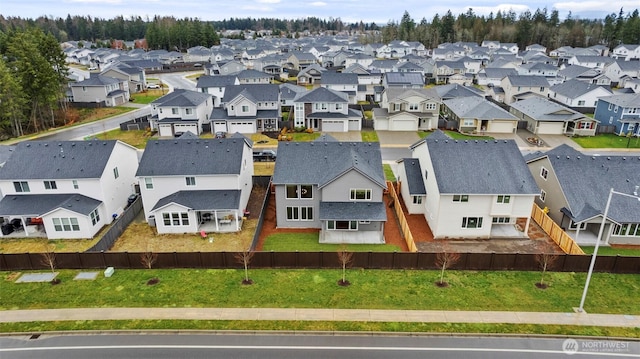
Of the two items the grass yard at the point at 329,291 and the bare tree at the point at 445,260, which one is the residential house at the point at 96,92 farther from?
the bare tree at the point at 445,260

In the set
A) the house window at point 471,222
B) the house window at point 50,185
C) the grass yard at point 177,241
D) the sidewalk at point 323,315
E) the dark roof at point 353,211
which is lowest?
the grass yard at point 177,241

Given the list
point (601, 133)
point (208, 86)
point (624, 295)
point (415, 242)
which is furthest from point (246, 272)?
point (601, 133)

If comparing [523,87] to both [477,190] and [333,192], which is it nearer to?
[477,190]

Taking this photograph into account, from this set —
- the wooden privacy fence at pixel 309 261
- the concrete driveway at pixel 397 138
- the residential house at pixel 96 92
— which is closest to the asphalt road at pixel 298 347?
the wooden privacy fence at pixel 309 261

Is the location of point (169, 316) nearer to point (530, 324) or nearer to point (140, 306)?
point (140, 306)

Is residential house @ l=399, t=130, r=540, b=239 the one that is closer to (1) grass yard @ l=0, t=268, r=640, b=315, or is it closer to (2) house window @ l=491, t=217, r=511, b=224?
(2) house window @ l=491, t=217, r=511, b=224

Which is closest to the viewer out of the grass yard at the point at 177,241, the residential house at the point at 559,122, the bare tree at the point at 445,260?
the bare tree at the point at 445,260
